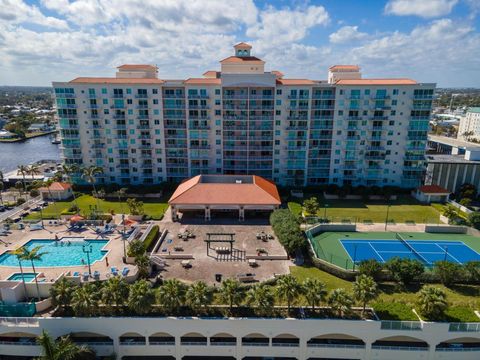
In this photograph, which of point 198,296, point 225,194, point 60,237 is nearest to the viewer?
point 198,296

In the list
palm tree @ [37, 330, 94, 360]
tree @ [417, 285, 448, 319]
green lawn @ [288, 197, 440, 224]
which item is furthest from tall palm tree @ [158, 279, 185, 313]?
green lawn @ [288, 197, 440, 224]

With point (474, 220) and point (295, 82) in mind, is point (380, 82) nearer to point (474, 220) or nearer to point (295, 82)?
point (295, 82)

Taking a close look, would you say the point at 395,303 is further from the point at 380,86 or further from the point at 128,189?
the point at 128,189

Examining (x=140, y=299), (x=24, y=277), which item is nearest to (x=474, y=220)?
(x=140, y=299)

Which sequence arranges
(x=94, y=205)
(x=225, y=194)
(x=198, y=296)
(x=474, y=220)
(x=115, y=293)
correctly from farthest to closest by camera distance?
(x=94, y=205)
(x=225, y=194)
(x=474, y=220)
(x=115, y=293)
(x=198, y=296)

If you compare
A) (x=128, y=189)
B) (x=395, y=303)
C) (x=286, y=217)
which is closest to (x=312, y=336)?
(x=395, y=303)

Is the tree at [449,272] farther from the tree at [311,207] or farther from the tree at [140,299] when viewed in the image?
the tree at [140,299]
